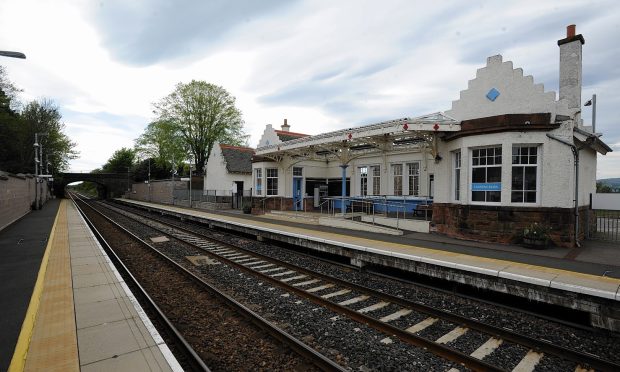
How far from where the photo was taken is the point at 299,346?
489 cm

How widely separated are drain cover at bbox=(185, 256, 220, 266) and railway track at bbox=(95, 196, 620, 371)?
1.50m

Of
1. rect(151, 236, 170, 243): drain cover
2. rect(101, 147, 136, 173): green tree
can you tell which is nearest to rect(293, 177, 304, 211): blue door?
rect(151, 236, 170, 243): drain cover

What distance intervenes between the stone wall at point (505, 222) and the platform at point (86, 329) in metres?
10.9

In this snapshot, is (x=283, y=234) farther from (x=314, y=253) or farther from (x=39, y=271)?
(x=39, y=271)

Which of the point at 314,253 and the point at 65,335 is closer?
the point at 65,335

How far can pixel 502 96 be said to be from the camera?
11562mm

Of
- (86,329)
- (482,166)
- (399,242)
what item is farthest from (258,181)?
(86,329)

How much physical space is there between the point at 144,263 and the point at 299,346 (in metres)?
7.94

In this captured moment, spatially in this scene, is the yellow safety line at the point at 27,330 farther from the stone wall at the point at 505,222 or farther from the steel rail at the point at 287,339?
the stone wall at the point at 505,222

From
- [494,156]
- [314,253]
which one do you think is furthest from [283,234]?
[494,156]

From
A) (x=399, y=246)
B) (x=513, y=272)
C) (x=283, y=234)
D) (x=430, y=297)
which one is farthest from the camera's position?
(x=283, y=234)

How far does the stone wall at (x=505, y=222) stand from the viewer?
10.5 meters

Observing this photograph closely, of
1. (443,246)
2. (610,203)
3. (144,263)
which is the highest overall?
(610,203)

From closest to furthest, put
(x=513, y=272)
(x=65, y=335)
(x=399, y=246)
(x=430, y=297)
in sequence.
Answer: (x=65, y=335) → (x=513, y=272) → (x=430, y=297) → (x=399, y=246)
